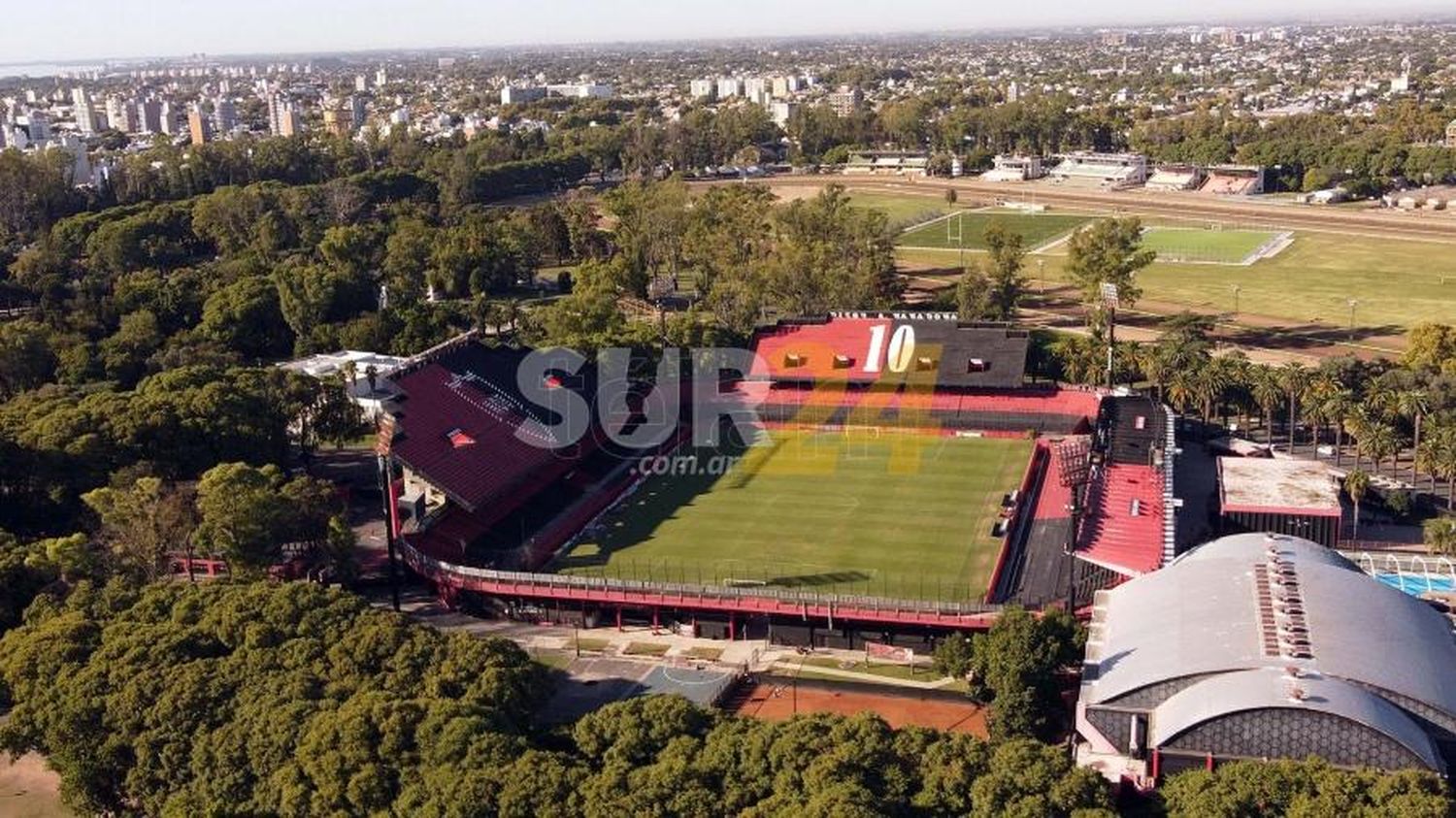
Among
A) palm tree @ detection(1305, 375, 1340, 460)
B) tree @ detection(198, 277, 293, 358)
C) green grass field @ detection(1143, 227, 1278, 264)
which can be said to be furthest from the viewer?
green grass field @ detection(1143, 227, 1278, 264)

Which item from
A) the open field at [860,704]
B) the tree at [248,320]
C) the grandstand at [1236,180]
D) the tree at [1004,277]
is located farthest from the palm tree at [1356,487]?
the grandstand at [1236,180]

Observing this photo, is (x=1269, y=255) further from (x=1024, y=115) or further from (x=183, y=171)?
(x=183, y=171)

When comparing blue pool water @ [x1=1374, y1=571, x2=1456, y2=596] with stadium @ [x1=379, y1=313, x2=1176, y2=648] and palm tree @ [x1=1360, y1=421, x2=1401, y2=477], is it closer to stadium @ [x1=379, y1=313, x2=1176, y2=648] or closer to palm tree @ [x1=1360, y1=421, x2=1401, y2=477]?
stadium @ [x1=379, y1=313, x2=1176, y2=648]

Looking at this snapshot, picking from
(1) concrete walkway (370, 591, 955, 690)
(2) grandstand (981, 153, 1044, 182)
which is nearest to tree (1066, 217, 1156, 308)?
(1) concrete walkway (370, 591, 955, 690)

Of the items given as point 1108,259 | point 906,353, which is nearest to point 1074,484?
point 906,353

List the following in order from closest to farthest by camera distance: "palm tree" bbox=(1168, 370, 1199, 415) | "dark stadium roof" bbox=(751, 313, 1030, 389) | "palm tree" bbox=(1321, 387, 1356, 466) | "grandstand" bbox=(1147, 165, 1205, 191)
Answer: "palm tree" bbox=(1321, 387, 1356, 466) → "palm tree" bbox=(1168, 370, 1199, 415) → "dark stadium roof" bbox=(751, 313, 1030, 389) → "grandstand" bbox=(1147, 165, 1205, 191)

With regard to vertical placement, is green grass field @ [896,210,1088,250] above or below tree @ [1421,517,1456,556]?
above

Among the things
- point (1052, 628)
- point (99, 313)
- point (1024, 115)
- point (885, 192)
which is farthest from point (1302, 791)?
point (1024, 115)
